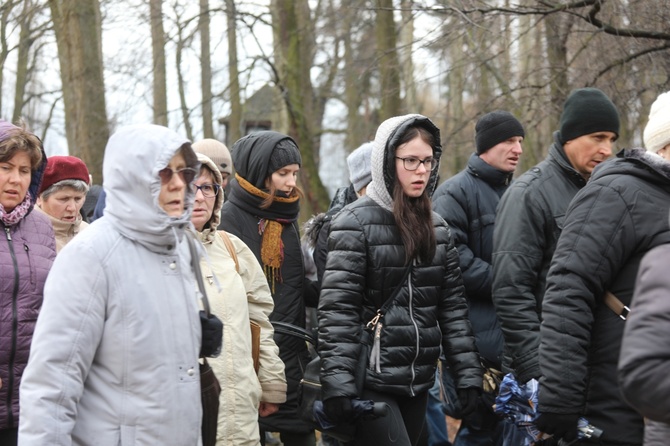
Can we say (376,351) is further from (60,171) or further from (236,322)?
(60,171)

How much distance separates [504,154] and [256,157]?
1647 mm

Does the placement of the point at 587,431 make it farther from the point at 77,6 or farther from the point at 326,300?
the point at 77,6

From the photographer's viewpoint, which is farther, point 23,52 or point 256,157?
point 23,52

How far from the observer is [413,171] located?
489 cm

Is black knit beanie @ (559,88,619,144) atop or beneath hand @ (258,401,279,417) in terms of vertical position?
atop

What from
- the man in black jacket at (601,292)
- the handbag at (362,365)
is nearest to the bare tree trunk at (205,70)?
the handbag at (362,365)

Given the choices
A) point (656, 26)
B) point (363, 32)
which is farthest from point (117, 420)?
point (363, 32)

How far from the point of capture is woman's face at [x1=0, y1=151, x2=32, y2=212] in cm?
453

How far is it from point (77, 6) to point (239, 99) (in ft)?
14.6

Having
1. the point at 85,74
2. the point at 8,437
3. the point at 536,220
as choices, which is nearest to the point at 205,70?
the point at 85,74

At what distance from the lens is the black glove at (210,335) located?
11.6 ft

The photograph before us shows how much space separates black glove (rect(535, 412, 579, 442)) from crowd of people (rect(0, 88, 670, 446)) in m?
0.01

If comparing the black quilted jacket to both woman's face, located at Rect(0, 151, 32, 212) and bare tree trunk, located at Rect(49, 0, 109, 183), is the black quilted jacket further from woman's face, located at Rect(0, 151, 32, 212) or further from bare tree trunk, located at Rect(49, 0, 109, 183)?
bare tree trunk, located at Rect(49, 0, 109, 183)

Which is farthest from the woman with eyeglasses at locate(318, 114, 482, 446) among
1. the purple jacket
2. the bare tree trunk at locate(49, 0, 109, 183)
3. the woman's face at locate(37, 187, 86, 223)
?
the bare tree trunk at locate(49, 0, 109, 183)
